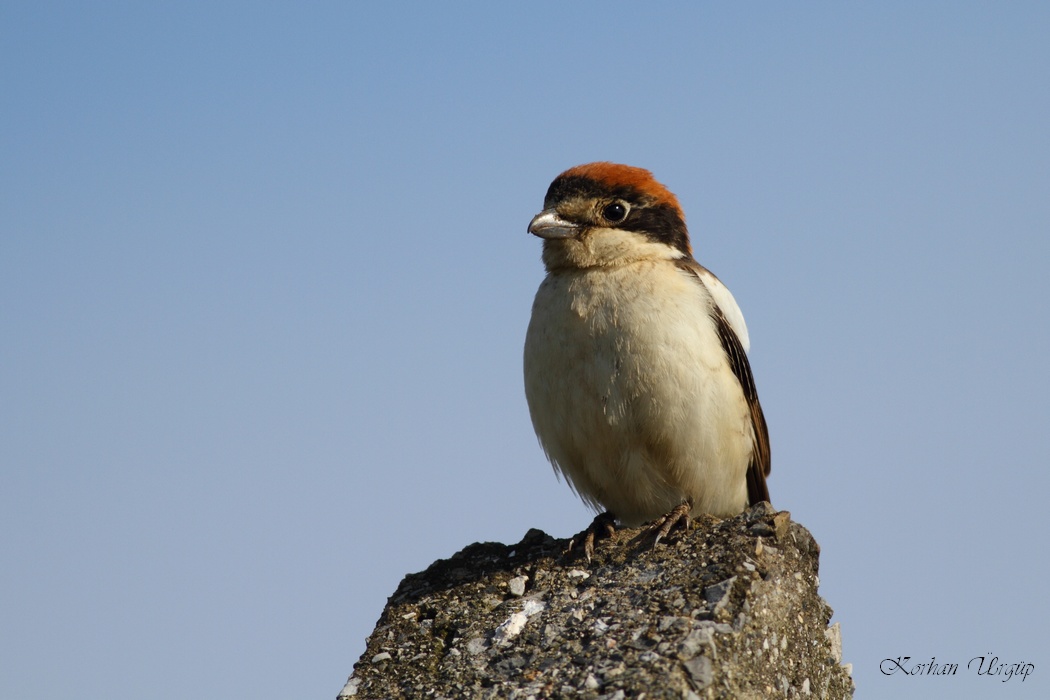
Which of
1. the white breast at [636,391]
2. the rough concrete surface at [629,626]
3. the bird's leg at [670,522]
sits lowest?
the rough concrete surface at [629,626]

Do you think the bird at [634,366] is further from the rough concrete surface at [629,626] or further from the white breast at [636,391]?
the rough concrete surface at [629,626]

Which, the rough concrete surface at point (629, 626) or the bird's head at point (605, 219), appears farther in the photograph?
the bird's head at point (605, 219)

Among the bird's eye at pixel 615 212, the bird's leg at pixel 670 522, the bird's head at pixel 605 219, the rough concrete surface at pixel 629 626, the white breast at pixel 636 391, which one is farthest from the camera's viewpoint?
the bird's eye at pixel 615 212

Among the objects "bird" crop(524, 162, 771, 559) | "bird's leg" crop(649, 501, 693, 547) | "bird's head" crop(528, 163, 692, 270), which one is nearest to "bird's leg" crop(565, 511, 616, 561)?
"bird" crop(524, 162, 771, 559)

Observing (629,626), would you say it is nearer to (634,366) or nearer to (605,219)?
(634,366)

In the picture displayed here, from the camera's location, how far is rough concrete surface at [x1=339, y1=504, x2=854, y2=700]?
11.3ft

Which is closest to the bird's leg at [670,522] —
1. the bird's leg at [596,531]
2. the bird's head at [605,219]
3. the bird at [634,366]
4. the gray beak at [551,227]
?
the bird at [634,366]

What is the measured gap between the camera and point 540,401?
18.0ft

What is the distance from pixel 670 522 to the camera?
4.69 meters

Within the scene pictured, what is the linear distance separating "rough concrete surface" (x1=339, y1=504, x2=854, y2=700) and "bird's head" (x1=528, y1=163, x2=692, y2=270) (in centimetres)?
174

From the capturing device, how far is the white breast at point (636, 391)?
5.18 metres

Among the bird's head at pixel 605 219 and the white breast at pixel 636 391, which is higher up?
the bird's head at pixel 605 219

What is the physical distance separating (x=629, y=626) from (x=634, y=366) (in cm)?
176

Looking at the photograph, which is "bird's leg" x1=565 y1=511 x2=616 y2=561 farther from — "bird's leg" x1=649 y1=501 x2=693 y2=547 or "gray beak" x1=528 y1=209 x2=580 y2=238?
"gray beak" x1=528 y1=209 x2=580 y2=238
